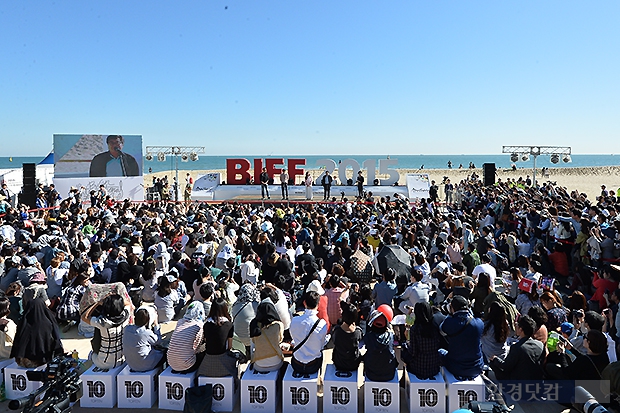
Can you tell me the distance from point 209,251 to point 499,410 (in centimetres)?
669

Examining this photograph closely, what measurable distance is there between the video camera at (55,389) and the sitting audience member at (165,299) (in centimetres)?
243

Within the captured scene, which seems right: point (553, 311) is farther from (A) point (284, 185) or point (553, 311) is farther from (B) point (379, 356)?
(A) point (284, 185)

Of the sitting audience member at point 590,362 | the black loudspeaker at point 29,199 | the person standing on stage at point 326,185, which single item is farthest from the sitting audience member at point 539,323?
the black loudspeaker at point 29,199

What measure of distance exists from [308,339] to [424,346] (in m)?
1.25

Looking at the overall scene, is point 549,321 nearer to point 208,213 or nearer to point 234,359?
point 234,359

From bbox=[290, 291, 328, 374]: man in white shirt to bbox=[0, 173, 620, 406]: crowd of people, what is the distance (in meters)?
0.01

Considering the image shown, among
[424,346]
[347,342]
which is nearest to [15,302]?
[347,342]

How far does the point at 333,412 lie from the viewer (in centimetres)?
507

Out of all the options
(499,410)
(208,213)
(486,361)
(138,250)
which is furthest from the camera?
(208,213)

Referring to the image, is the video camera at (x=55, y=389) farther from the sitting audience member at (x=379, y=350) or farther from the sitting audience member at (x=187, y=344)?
the sitting audience member at (x=379, y=350)

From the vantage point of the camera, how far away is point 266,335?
5145mm

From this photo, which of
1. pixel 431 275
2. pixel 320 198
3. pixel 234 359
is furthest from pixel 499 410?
pixel 320 198

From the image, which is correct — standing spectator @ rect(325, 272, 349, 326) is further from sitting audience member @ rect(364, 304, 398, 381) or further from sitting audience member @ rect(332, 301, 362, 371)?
sitting audience member @ rect(364, 304, 398, 381)

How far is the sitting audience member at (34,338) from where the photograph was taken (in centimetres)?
530
